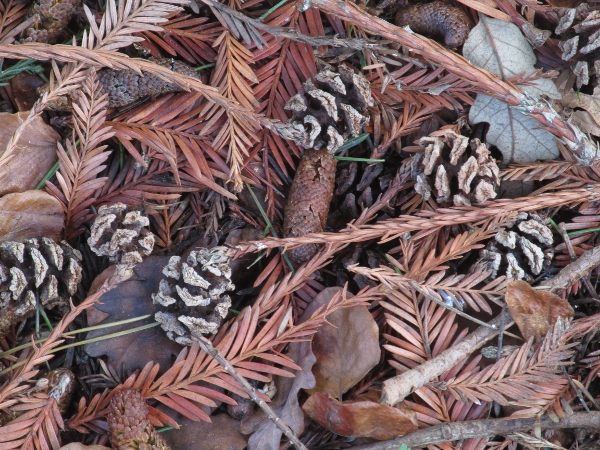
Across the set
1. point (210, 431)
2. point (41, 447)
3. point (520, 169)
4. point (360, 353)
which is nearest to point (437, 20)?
point (520, 169)

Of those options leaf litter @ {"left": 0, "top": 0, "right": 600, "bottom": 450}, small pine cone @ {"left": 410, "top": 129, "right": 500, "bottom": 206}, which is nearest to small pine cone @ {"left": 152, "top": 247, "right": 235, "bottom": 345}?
leaf litter @ {"left": 0, "top": 0, "right": 600, "bottom": 450}

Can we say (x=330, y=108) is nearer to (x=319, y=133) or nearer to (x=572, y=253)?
(x=319, y=133)

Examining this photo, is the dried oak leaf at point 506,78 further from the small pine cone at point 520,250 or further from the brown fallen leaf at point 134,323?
the brown fallen leaf at point 134,323

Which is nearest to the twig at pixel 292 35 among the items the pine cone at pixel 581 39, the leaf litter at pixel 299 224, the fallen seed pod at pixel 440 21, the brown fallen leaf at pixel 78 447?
the leaf litter at pixel 299 224

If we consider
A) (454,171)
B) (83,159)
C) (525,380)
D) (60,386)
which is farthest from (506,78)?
(60,386)

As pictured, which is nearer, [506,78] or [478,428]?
[478,428]

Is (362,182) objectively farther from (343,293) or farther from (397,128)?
(343,293)

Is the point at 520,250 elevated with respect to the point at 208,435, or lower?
elevated

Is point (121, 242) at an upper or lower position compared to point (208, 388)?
upper
